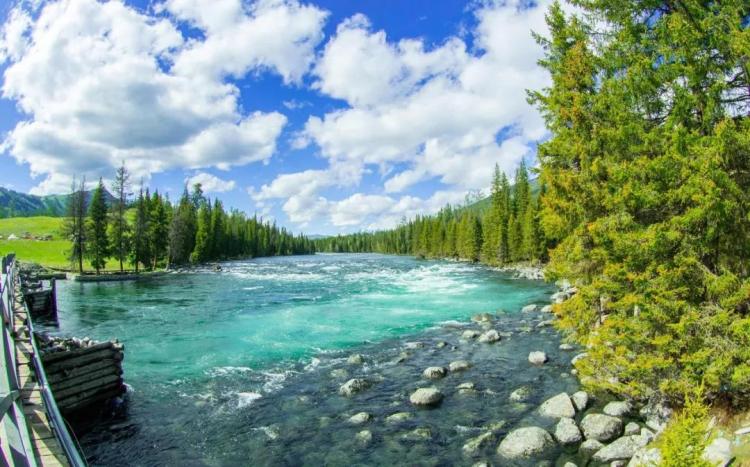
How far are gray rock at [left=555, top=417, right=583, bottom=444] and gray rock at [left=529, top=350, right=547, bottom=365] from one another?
639cm

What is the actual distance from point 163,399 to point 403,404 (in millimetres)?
8418

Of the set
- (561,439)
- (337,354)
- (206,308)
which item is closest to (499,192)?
(206,308)

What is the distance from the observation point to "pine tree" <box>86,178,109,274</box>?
2437 inches

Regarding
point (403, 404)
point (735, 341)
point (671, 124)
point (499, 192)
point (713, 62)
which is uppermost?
point (499, 192)

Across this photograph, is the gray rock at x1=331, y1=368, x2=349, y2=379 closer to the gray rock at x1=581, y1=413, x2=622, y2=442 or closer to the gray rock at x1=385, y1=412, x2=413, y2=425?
the gray rock at x1=385, y1=412, x2=413, y2=425

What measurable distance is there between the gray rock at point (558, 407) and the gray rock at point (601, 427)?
924mm

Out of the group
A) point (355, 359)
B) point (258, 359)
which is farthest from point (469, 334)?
point (258, 359)

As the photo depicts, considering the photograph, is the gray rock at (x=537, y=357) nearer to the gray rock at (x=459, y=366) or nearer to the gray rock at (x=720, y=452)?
the gray rock at (x=459, y=366)

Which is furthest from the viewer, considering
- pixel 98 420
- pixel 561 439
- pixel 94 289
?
pixel 94 289

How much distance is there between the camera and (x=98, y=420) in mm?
12867

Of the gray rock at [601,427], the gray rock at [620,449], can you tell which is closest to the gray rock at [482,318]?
the gray rock at [601,427]

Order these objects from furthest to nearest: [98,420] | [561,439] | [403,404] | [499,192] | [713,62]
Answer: [499,192] < [403,404] < [98,420] < [561,439] < [713,62]

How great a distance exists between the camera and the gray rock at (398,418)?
12.6 m

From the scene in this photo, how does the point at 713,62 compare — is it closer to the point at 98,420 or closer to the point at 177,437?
the point at 177,437
